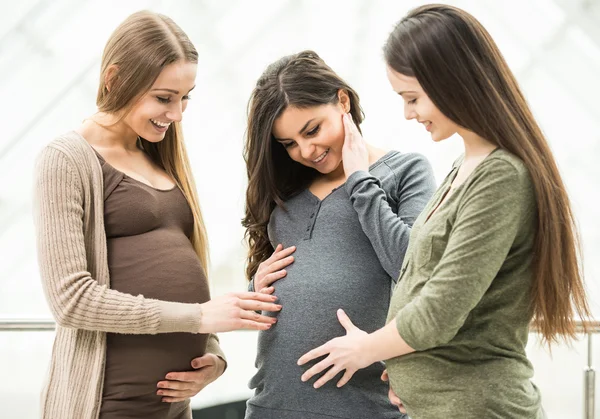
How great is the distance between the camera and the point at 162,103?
1.61 m

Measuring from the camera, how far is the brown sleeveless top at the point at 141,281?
5.00ft

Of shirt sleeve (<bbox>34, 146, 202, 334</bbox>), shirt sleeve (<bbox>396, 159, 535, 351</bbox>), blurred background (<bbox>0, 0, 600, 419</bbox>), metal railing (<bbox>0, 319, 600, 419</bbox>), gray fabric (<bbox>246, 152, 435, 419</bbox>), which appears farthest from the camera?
blurred background (<bbox>0, 0, 600, 419</bbox>)

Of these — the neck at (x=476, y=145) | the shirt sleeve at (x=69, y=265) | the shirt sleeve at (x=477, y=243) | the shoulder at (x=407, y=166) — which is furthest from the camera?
the shoulder at (x=407, y=166)

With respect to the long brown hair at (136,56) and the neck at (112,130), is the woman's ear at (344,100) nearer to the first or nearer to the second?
the long brown hair at (136,56)

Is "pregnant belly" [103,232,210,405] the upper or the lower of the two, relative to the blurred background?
lower

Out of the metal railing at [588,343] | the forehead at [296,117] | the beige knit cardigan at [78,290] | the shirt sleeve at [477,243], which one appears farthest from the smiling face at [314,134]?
the metal railing at [588,343]

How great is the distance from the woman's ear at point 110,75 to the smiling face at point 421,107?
2.02ft

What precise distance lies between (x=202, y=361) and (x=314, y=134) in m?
0.58

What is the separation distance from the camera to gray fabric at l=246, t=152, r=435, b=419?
5.10 ft

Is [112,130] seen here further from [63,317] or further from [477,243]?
[477,243]

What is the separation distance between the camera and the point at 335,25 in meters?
3.34

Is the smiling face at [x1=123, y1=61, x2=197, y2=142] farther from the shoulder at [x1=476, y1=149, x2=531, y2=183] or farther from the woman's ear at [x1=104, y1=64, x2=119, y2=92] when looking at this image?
the shoulder at [x1=476, y1=149, x2=531, y2=183]

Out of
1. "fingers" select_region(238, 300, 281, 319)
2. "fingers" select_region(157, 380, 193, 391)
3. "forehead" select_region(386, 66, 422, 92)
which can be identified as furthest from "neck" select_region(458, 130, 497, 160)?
"fingers" select_region(157, 380, 193, 391)

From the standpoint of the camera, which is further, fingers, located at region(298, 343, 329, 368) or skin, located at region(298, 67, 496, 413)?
fingers, located at region(298, 343, 329, 368)
